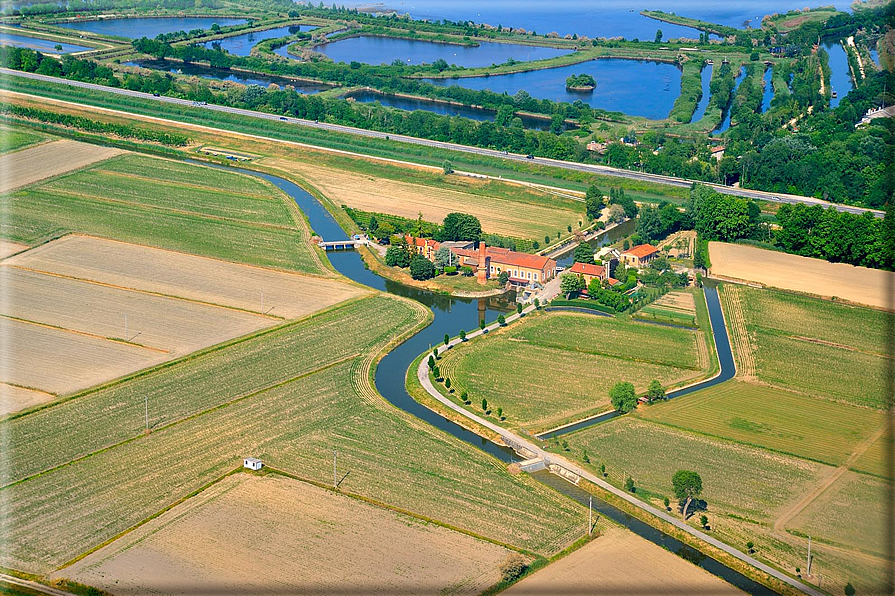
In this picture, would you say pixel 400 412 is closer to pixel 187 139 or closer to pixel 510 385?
pixel 510 385

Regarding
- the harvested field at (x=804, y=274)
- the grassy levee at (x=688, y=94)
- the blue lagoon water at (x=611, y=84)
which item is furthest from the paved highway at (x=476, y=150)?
the blue lagoon water at (x=611, y=84)

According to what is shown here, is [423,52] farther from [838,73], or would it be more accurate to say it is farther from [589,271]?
[589,271]

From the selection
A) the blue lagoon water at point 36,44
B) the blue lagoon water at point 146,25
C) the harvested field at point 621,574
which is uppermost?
the blue lagoon water at point 146,25

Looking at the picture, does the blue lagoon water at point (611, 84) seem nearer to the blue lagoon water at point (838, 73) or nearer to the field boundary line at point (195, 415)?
the blue lagoon water at point (838, 73)

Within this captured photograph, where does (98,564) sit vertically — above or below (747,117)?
below

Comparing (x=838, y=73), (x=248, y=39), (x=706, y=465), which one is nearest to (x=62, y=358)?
(x=706, y=465)

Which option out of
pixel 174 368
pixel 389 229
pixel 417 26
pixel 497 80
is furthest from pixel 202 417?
pixel 417 26
